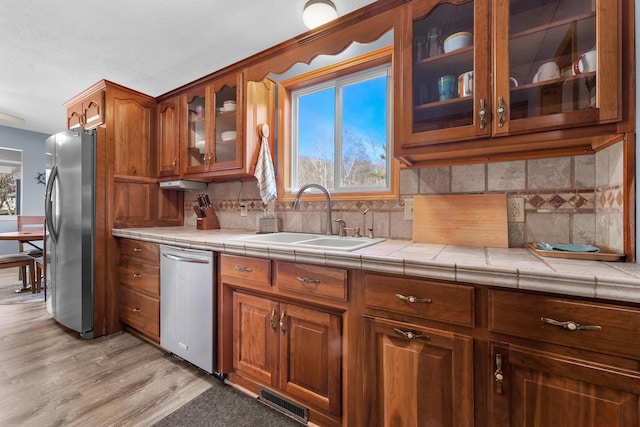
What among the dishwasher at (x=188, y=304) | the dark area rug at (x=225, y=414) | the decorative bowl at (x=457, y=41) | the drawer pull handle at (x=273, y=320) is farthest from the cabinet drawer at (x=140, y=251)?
the decorative bowl at (x=457, y=41)

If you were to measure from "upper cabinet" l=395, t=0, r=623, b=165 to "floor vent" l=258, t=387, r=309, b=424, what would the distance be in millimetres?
1345

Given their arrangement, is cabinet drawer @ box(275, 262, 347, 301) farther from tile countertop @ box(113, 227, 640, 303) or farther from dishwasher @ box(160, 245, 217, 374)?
dishwasher @ box(160, 245, 217, 374)

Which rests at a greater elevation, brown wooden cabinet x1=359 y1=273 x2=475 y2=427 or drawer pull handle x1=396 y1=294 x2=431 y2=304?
drawer pull handle x1=396 y1=294 x2=431 y2=304

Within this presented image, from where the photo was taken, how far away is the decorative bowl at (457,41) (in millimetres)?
1200

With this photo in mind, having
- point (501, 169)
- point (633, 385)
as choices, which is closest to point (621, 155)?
point (501, 169)

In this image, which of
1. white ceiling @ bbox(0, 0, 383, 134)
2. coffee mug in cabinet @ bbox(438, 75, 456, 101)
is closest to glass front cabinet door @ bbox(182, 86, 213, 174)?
white ceiling @ bbox(0, 0, 383, 134)

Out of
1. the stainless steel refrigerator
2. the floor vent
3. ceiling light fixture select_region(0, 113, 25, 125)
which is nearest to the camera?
the floor vent

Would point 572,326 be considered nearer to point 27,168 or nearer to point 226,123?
point 226,123

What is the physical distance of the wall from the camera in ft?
14.9

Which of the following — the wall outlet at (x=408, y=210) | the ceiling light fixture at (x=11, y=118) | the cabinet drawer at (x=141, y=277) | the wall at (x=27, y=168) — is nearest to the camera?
the wall outlet at (x=408, y=210)

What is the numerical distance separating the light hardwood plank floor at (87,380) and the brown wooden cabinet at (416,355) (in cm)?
113

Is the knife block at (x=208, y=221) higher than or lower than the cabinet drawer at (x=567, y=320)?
higher

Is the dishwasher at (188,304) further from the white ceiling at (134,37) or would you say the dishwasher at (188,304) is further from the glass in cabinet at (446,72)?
the white ceiling at (134,37)

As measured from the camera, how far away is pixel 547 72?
109 cm
